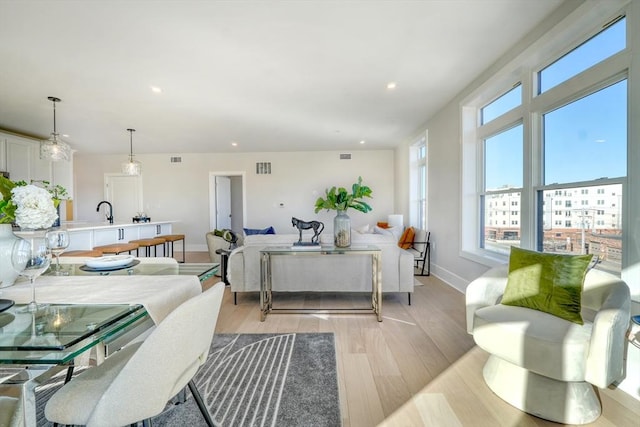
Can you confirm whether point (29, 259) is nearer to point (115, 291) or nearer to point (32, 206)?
point (32, 206)

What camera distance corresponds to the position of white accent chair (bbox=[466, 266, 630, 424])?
4.37 feet

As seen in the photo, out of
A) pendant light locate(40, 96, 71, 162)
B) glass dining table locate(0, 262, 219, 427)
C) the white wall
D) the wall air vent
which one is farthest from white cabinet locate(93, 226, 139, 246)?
glass dining table locate(0, 262, 219, 427)

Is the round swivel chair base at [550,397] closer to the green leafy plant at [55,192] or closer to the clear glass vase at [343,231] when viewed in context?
the clear glass vase at [343,231]

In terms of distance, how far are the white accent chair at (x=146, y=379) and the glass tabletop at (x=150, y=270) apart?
20.4 inches

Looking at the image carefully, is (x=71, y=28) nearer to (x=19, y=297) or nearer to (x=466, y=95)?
(x=19, y=297)

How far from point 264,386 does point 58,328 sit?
1.27 meters

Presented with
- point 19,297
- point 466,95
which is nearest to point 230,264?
point 19,297

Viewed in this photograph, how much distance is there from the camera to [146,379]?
86 cm

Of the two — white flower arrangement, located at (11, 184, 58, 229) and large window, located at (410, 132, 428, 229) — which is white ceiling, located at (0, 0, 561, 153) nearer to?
large window, located at (410, 132, 428, 229)

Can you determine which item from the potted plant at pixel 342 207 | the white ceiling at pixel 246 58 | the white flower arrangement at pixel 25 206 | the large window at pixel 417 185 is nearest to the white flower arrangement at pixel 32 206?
the white flower arrangement at pixel 25 206

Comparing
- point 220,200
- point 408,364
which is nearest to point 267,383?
point 408,364

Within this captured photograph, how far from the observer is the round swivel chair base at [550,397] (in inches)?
57.0

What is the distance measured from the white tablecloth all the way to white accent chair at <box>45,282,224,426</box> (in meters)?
0.21

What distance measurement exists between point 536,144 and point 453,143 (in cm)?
145
